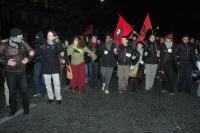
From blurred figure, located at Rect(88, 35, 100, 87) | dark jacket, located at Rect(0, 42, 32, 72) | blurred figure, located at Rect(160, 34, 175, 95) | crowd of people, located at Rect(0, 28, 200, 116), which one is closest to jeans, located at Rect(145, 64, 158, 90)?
crowd of people, located at Rect(0, 28, 200, 116)

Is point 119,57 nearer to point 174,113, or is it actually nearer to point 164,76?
point 164,76

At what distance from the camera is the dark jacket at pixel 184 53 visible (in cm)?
1184

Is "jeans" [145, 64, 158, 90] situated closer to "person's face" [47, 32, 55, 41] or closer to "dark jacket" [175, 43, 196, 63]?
"dark jacket" [175, 43, 196, 63]

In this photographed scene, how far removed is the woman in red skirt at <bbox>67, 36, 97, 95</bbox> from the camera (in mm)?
11461

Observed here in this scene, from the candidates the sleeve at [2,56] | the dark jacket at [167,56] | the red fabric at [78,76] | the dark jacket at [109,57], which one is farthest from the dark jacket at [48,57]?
the dark jacket at [167,56]

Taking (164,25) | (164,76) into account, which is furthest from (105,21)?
(164,76)

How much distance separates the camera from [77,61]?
11625 mm

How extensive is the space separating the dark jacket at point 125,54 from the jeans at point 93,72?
1.50 meters

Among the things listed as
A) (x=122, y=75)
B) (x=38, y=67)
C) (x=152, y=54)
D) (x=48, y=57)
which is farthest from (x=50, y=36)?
(x=152, y=54)

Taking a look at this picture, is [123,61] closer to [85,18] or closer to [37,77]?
[37,77]

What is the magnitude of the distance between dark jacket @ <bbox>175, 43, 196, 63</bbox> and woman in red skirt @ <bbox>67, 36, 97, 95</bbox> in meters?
3.04

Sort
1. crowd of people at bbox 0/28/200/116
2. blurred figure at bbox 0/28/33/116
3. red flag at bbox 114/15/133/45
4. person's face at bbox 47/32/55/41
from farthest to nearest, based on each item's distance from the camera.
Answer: red flag at bbox 114/15/133/45, crowd of people at bbox 0/28/200/116, person's face at bbox 47/32/55/41, blurred figure at bbox 0/28/33/116

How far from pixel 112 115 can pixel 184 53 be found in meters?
4.64

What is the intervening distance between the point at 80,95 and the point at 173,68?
11.4ft
